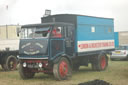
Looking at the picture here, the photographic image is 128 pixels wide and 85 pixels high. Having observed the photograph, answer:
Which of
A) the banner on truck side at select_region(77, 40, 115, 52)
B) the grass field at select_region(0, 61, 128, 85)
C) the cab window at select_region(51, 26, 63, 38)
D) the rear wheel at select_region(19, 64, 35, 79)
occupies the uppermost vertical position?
the cab window at select_region(51, 26, 63, 38)

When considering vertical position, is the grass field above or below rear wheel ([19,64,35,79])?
below

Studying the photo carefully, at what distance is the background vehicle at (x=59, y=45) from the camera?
38.8 feet

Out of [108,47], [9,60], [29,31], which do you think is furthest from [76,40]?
[9,60]

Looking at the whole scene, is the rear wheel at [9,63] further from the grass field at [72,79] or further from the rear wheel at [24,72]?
the rear wheel at [24,72]

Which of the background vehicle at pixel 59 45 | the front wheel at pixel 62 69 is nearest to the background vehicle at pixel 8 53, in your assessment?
the background vehicle at pixel 59 45

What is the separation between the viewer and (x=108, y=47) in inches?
685

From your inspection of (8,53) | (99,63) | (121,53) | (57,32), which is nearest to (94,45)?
(99,63)

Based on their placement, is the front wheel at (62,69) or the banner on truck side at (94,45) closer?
the front wheel at (62,69)

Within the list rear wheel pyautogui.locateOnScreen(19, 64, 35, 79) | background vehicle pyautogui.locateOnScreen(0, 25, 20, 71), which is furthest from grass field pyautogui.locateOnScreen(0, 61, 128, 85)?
background vehicle pyautogui.locateOnScreen(0, 25, 20, 71)

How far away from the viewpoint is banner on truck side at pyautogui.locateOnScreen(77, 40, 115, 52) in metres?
14.2

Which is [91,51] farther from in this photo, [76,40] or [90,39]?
[76,40]

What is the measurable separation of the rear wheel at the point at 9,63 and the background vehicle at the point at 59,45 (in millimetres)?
4362

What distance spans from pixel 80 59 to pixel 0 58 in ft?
20.0

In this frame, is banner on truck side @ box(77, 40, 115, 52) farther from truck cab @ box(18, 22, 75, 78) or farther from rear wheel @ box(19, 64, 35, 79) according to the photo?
rear wheel @ box(19, 64, 35, 79)
